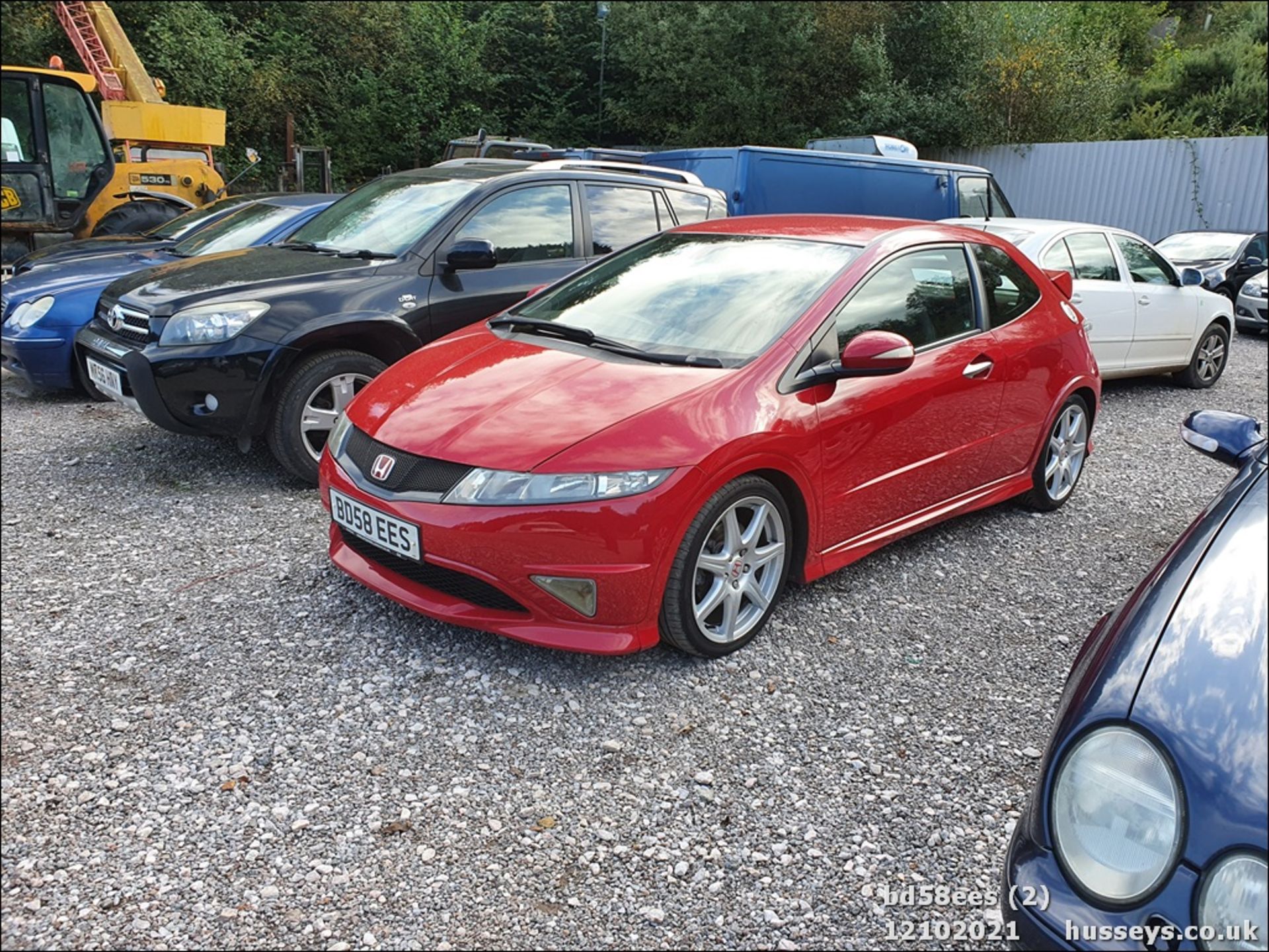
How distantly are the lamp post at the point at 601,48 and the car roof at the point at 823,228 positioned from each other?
20365 mm

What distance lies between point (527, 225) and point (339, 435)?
2550 millimetres

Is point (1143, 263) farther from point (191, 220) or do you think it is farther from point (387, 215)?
point (191, 220)

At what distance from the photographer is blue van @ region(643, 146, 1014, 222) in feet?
32.9

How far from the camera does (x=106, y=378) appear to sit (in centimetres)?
526

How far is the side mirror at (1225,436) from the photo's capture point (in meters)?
2.55

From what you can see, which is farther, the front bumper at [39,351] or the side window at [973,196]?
the side window at [973,196]

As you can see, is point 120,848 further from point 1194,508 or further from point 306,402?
point 1194,508

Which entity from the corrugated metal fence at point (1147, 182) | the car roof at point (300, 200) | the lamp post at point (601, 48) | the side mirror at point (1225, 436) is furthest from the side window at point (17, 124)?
the corrugated metal fence at point (1147, 182)

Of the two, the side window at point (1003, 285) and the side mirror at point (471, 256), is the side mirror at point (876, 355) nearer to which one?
the side window at point (1003, 285)

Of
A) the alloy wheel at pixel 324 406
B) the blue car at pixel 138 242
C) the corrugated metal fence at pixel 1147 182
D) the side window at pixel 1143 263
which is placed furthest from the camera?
the corrugated metal fence at pixel 1147 182

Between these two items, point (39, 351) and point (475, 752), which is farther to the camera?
point (39, 351)

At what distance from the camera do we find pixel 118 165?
11.6 metres

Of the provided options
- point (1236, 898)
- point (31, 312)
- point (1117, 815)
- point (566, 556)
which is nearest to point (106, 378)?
point (31, 312)

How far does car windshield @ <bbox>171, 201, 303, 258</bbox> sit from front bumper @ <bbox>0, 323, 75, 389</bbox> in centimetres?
105
